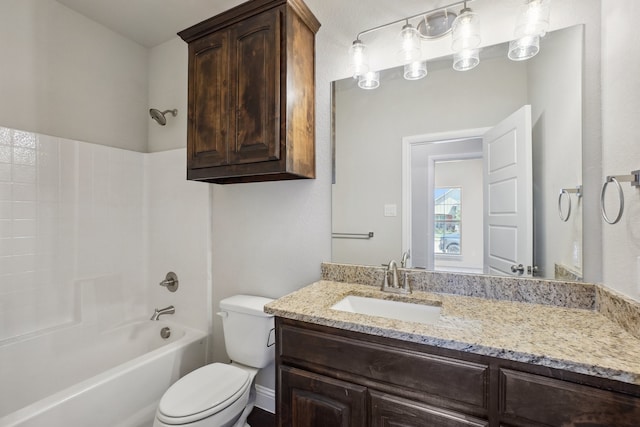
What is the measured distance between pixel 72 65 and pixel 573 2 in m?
3.00

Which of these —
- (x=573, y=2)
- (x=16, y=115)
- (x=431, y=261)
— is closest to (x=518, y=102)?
(x=573, y=2)

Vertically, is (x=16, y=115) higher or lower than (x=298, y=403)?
higher

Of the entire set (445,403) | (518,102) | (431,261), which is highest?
(518,102)

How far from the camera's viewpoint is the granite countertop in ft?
2.36

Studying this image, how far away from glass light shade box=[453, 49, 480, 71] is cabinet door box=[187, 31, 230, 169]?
1.17 meters

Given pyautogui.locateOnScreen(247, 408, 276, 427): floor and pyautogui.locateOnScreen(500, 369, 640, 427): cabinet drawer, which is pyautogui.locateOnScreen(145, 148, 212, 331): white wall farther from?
pyautogui.locateOnScreen(500, 369, 640, 427): cabinet drawer

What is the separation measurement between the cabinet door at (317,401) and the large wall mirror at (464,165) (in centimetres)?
67

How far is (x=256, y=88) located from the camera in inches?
56.6

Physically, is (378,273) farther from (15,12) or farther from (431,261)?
(15,12)

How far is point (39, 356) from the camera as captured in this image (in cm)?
176

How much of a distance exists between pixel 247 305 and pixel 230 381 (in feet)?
1.29

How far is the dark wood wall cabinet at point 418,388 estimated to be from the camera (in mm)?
717

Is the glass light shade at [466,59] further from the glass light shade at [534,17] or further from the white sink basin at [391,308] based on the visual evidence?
the white sink basin at [391,308]

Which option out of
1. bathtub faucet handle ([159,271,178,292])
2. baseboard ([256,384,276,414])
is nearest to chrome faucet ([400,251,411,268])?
baseboard ([256,384,276,414])
